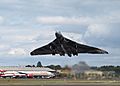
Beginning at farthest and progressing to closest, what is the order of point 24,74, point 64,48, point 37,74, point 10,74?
point 24,74
point 37,74
point 10,74
point 64,48

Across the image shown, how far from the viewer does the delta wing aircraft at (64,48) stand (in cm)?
8201

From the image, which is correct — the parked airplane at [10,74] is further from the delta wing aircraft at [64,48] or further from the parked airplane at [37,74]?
the delta wing aircraft at [64,48]

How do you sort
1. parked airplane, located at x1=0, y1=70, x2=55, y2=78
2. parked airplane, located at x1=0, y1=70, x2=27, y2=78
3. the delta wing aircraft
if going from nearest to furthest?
the delta wing aircraft
parked airplane, located at x1=0, y1=70, x2=27, y2=78
parked airplane, located at x1=0, y1=70, x2=55, y2=78

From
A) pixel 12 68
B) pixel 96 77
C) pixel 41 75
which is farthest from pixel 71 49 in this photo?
pixel 12 68

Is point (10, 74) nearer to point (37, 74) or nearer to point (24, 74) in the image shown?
point (24, 74)

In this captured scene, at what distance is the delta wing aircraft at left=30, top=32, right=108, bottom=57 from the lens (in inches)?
3229

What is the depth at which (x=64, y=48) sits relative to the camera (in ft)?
267

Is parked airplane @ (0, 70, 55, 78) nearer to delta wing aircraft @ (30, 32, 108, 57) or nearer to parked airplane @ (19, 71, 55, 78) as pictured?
parked airplane @ (19, 71, 55, 78)

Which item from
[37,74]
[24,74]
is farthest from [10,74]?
[37,74]

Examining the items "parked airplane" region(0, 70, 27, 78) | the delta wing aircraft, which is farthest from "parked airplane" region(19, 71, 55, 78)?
the delta wing aircraft

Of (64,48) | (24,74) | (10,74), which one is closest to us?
(64,48)

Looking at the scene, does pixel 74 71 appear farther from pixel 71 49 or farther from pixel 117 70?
pixel 117 70

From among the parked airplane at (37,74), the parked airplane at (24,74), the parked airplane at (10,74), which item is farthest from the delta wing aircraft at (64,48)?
the parked airplane at (10,74)

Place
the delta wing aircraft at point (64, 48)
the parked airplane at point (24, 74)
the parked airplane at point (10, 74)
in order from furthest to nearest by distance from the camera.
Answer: the parked airplane at point (24, 74)
the parked airplane at point (10, 74)
the delta wing aircraft at point (64, 48)
